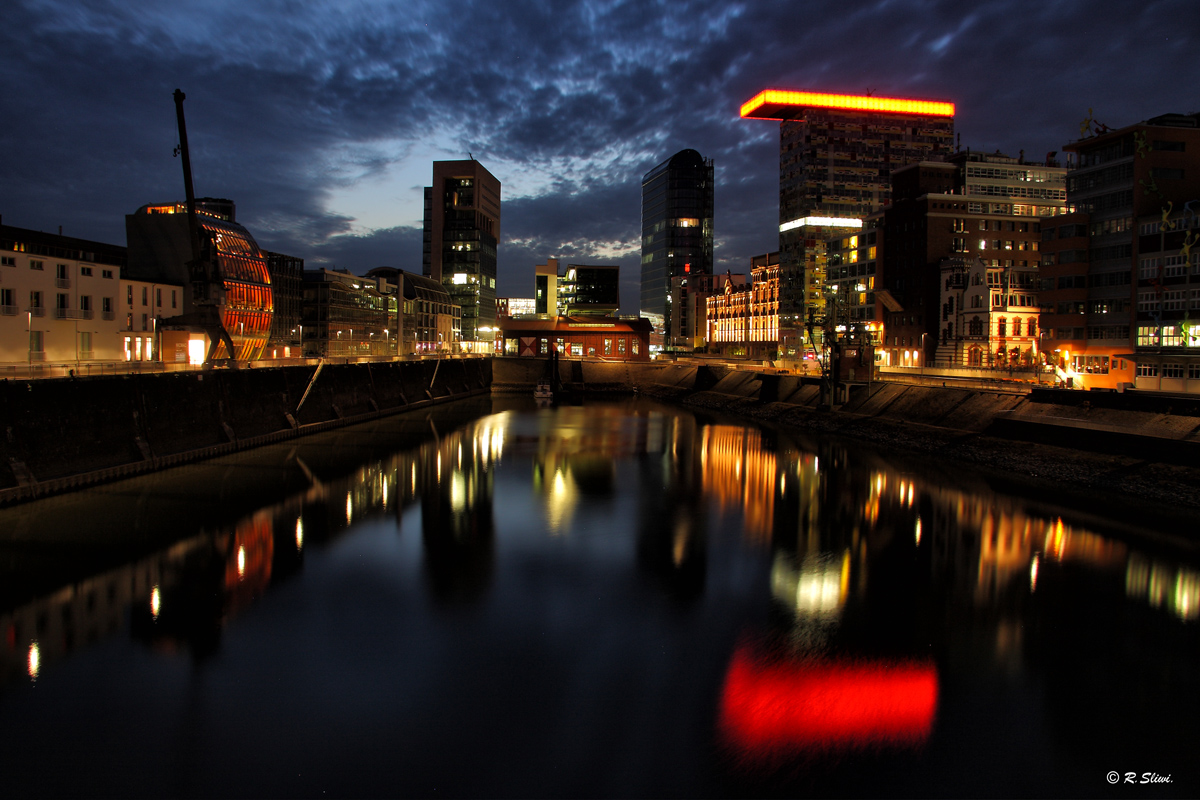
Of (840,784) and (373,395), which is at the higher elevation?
(373,395)

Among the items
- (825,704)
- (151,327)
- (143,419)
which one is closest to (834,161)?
(151,327)

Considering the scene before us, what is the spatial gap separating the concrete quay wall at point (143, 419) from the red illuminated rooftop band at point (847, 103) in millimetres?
110791

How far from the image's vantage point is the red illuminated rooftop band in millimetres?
127938

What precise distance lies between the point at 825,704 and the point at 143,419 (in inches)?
1183

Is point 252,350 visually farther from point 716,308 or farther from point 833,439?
point 716,308

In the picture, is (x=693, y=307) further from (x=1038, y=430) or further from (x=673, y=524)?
(x=673, y=524)

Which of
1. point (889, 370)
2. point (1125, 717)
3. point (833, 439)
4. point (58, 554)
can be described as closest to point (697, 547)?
point (1125, 717)

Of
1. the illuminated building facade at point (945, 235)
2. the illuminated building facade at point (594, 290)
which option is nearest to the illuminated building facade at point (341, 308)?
the illuminated building facade at point (594, 290)

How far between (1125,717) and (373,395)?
54.9m

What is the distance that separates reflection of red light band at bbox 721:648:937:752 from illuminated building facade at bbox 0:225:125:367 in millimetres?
42716

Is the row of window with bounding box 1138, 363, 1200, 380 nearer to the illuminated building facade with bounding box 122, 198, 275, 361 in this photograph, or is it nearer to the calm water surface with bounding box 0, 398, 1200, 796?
the calm water surface with bounding box 0, 398, 1200, 796

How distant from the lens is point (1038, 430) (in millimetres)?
34656

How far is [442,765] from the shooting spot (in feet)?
33.7

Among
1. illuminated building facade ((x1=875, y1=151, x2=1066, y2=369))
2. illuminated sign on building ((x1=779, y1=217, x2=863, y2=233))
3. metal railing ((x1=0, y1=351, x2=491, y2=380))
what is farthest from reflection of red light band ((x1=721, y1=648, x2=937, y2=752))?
illuminated sign on building ((x1=779, y1=217, x2=863, y2=233))
